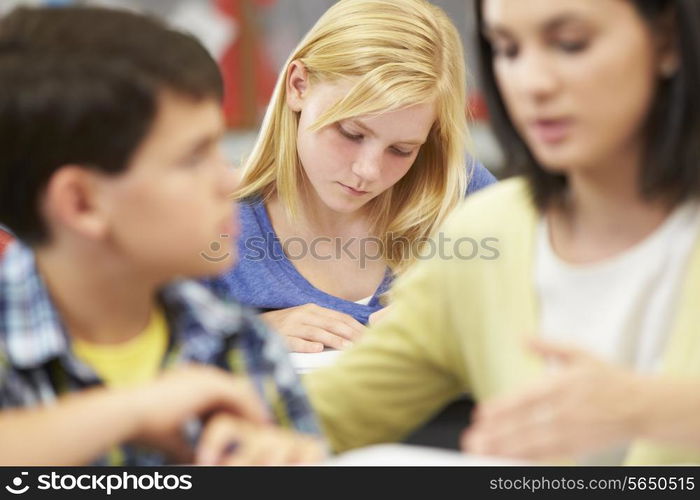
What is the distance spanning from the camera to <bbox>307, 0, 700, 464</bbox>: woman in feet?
1.95

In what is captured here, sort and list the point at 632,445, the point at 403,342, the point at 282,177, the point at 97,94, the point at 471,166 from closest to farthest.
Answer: the point at 97,94 < the point at 632,445 < the point at 403,342 < the point at 282,177 < the point at 471,166

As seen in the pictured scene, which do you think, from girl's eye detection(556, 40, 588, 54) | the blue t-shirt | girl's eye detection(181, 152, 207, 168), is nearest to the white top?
girl's eye detection(556, 40, 588, 54)

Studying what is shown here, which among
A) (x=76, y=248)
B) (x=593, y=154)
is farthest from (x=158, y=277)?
(x=593, y=154)

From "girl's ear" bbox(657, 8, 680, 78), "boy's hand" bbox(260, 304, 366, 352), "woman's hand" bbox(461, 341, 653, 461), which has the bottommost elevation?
"boy's hand" bbox(260, 304, 366, 352)

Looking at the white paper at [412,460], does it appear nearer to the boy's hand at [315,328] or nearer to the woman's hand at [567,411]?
Result: the woman's hand at [567,411]

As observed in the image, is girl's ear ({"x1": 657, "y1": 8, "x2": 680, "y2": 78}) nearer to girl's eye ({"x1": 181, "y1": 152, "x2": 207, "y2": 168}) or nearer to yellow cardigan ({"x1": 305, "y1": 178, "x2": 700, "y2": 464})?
yellow cardigan ({"x1": 305, "y1": 178, "x2": 700, "y2": 464})

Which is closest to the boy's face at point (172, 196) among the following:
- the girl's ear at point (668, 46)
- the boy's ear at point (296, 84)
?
the girl's ear at point (668, 46)

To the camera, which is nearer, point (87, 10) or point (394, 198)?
point (87, 10)

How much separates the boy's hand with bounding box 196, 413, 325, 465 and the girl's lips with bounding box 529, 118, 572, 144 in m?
0.23

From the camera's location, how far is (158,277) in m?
0.63

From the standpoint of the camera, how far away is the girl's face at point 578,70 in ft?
1.96

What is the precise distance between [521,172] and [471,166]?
872 millimetres

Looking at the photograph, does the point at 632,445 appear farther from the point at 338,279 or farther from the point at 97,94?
the point at 338,279

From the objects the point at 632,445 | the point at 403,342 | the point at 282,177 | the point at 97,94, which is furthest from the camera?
the point at 282,177
